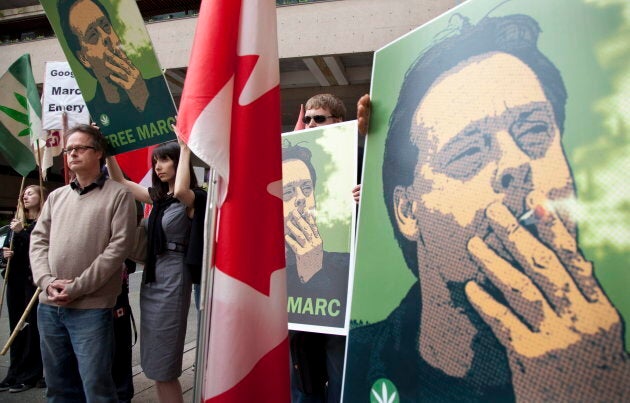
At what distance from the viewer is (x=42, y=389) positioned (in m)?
3.60

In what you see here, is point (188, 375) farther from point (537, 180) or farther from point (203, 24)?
point (537, 180)

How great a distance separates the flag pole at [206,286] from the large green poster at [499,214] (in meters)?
0.49

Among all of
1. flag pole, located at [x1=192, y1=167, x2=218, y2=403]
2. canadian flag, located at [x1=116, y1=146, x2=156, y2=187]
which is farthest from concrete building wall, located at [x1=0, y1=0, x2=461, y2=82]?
flag pole, located at [x1=192, y1=167, x2=218, y2=403]

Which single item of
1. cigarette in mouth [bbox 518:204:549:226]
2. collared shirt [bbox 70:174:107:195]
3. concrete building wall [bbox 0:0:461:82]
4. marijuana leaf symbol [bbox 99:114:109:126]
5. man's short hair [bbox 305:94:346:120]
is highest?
concrete building wall [bbox 0:0:461:82]

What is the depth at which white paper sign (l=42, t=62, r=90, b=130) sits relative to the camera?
3.45 meters

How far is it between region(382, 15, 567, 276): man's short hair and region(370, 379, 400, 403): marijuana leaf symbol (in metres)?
0.36

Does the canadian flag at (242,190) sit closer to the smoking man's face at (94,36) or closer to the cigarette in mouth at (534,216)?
the cigarette in mouth at (534,216)

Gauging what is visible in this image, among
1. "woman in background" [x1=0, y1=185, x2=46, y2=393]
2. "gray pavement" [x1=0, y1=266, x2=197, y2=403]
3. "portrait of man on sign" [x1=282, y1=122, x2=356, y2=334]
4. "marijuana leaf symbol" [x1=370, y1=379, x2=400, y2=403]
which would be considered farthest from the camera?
"woman in background" [x1=0, y1=185, x2=46, y2=393]

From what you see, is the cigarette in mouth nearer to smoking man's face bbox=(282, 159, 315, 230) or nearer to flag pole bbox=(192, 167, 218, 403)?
flag pole bbox=(192, 167, 218, 403)

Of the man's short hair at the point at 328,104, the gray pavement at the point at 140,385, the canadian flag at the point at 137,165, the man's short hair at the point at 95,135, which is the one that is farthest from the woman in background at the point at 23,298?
the man's short hair at the point at 328,104

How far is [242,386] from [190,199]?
4.21 feet

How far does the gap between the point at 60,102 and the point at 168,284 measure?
74.7 inches

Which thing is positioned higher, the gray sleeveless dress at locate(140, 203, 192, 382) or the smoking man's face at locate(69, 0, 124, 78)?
the smoking man's face at locate(69, 0, 124, 78)

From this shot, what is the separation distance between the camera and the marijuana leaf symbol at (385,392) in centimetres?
139
